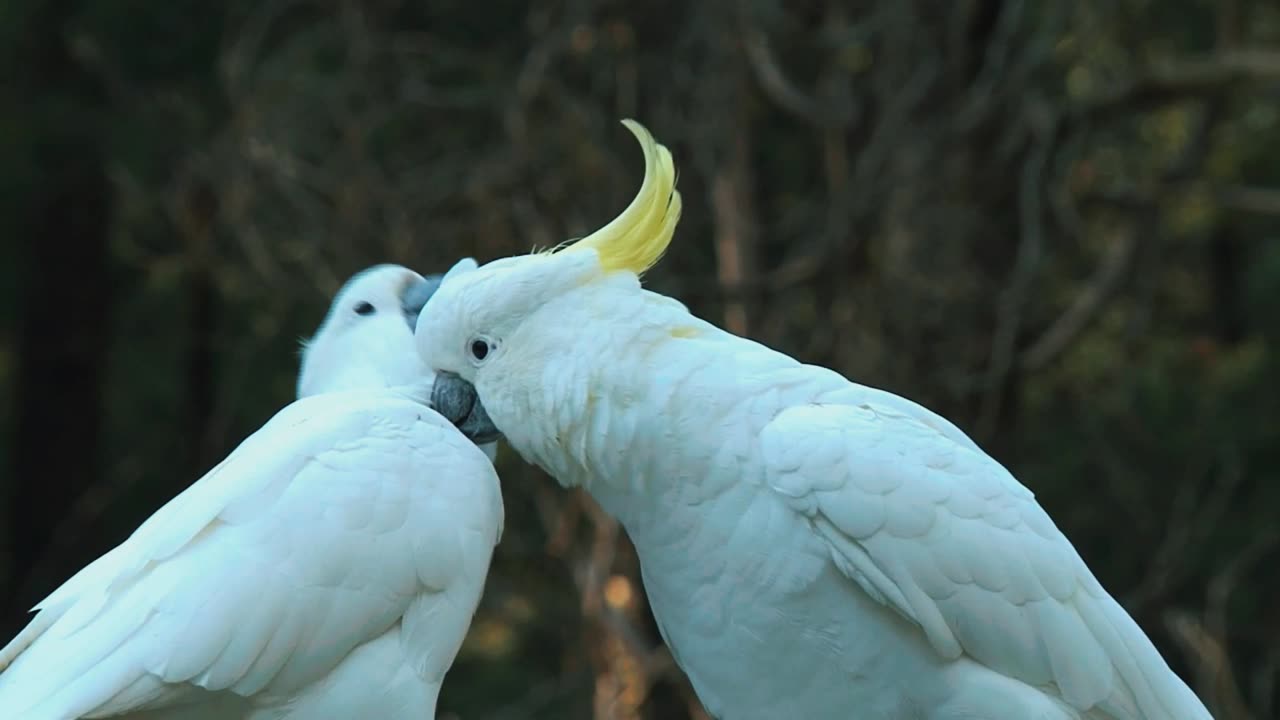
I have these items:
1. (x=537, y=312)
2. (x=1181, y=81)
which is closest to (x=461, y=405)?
(x=537, y=312)

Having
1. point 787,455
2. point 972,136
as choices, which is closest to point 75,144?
point 972,136

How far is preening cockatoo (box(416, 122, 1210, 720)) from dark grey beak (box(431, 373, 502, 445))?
0.46 ft

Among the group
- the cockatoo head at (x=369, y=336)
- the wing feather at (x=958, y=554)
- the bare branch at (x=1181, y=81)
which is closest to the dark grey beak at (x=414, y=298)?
the cockatoo head at (x=369, y=336)

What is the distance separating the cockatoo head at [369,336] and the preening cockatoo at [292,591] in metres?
0.39

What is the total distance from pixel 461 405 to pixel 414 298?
52 cm

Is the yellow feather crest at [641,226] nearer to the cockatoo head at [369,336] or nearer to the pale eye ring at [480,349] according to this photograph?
the pale eye ring at [480,349]

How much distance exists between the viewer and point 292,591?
307 cm

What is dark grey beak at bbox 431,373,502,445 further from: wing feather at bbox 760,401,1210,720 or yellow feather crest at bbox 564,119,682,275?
wing feather at bbox 760,401,1210,720

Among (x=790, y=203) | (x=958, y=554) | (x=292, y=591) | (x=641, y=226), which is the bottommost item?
(x=790, y=203)

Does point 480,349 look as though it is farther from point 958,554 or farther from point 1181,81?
point 1181,81

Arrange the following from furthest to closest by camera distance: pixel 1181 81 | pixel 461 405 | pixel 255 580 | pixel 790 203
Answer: pixel 790 203, pixel 1181 81, pixel 461 405, pixel 255 580

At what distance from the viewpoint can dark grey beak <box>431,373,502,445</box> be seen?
3.52m

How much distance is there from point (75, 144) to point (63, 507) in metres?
2.44

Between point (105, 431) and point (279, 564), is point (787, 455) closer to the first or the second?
point (279, 564)
